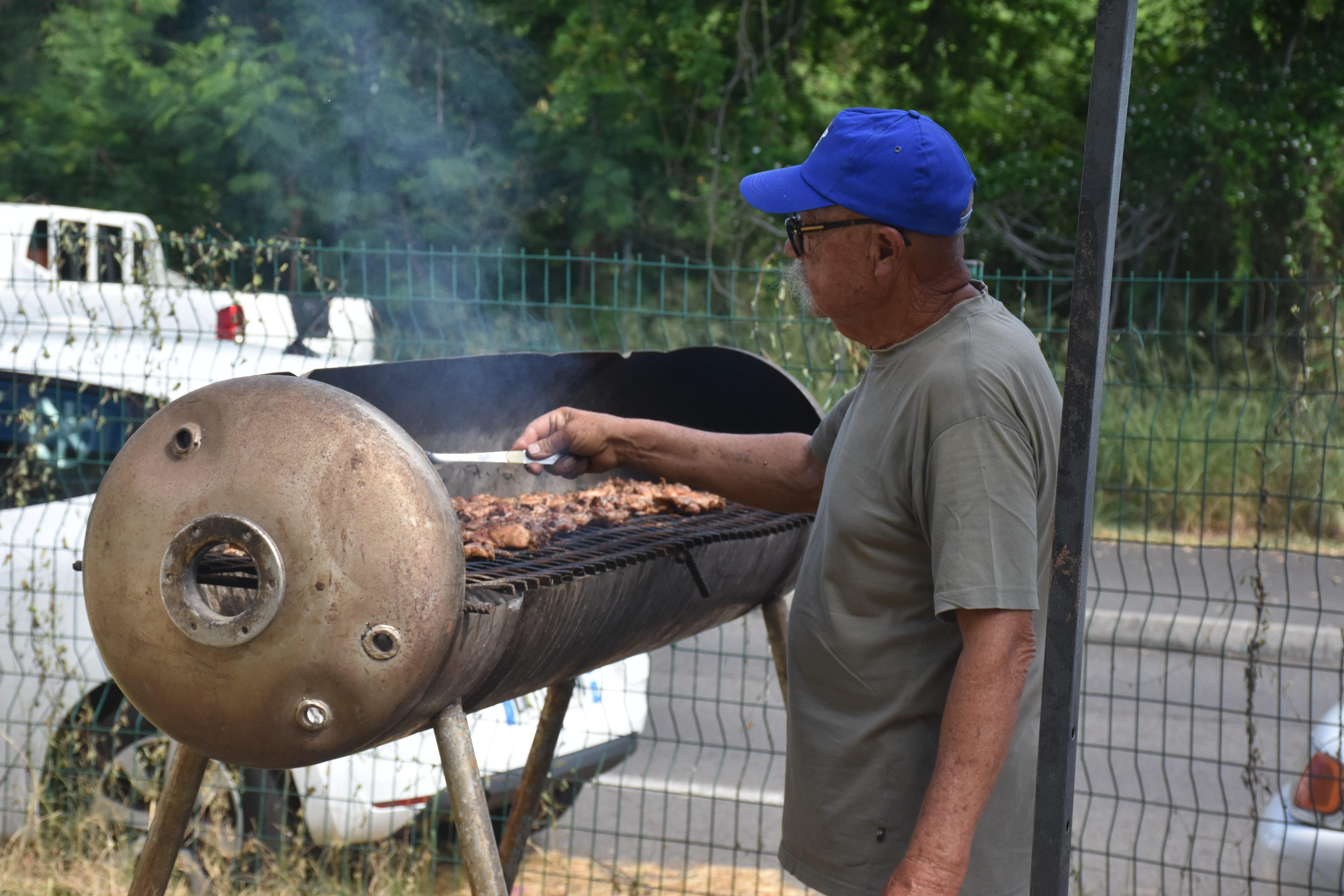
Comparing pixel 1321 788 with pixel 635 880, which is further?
pixel 635 880

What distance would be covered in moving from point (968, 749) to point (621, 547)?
87 cm

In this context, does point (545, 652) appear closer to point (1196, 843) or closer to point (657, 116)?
point (1196, 843)

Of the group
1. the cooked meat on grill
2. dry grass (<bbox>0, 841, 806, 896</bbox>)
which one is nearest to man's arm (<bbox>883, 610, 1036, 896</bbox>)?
the cooked meat on grill

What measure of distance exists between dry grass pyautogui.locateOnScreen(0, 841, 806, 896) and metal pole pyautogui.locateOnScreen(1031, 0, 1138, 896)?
2.28m

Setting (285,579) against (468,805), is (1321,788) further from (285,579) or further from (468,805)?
(285,579)

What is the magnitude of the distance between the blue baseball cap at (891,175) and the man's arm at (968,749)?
603 mm

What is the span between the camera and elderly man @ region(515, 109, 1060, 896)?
163 centimetres

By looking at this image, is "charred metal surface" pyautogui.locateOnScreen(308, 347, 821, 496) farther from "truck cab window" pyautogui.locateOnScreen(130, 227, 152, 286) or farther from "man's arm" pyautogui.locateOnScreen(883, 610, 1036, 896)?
"truck cab window" pyautogui.locateOnScreen(130, 227, 152, 286)

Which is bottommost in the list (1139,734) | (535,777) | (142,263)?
(1139,734)

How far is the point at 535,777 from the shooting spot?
3117 mm

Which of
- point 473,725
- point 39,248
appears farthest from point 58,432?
point 39,248

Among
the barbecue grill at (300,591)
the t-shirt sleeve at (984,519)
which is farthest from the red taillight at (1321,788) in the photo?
the barbecue grill at (300,591)

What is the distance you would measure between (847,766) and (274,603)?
3.02 ft

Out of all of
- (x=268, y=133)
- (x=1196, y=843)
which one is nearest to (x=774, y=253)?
(x=1196, y=843)
